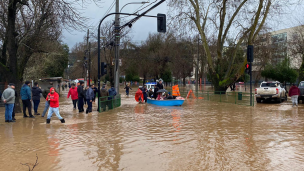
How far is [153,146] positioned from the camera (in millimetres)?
7965

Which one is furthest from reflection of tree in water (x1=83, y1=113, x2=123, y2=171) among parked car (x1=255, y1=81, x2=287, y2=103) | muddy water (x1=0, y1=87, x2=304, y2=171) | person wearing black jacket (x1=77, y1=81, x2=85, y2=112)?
parked car (x1=255, y1=81, x2=287, y2=103)

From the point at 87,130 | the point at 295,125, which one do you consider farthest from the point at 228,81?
the point at 87,130

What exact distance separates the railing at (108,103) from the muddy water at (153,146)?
181 inches

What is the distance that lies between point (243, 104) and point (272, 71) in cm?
2461

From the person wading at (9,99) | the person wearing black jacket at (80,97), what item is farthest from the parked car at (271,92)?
the person wading at (9,99)

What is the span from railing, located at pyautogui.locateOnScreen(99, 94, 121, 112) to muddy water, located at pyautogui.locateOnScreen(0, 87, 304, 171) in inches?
181

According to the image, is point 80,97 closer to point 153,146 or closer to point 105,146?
point 105,146

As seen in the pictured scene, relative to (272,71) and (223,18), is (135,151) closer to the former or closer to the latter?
(223,18)

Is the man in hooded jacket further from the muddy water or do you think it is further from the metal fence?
the metal fence

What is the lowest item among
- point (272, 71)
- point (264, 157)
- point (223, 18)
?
point (264, 157)

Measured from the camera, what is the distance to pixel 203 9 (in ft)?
104

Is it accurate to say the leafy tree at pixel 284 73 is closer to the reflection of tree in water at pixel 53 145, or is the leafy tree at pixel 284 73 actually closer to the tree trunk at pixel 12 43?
the tree trunk at pixel 12 43

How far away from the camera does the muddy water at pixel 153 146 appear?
6309 millimetres

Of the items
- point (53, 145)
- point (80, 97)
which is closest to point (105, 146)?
point (53, 145)
